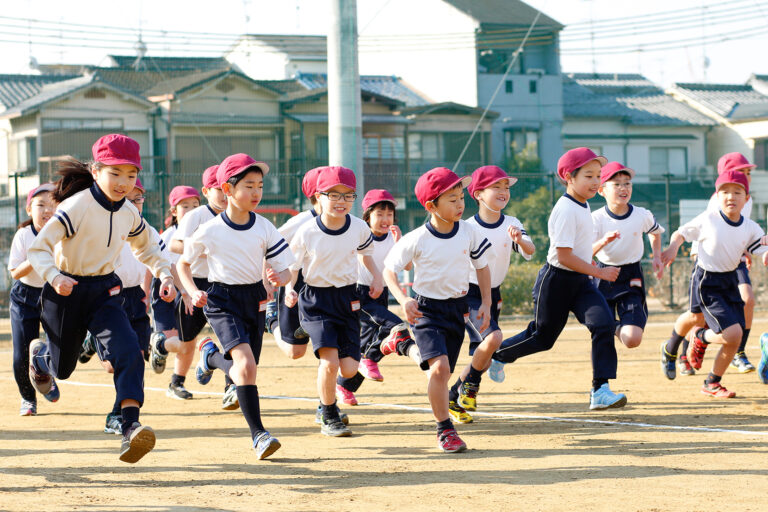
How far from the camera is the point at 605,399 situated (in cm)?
832

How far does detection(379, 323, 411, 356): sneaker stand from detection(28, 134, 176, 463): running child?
2.19m

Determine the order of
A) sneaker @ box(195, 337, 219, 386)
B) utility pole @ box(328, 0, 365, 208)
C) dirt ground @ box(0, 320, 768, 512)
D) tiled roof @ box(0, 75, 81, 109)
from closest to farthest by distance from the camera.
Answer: dirt ground @ box(0, 320, 768, 512) < sneaker @ box(195, 337, 219, 386) < utility pole @ box(328, 0, 365, 208) < tiled roof @ box(0, 75, 81, 109)

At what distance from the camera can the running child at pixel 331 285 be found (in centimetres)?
757

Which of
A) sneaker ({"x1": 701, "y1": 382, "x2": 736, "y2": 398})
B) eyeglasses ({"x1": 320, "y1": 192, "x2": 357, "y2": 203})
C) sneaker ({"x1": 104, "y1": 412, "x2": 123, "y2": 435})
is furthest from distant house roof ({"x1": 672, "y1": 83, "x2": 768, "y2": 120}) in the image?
sneaker ({"x1": 104, "y1": 412, "x2": 123, "y2": 435})

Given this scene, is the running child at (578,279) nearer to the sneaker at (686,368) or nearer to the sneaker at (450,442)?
the sneaker at (450,442)

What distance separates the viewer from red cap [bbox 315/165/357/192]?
753 cm

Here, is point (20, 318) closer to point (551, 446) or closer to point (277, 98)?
point (551, 446)

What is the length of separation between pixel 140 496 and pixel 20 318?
10.5 feet

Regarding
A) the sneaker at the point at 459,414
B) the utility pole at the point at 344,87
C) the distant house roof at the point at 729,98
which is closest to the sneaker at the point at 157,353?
the sneaker at the point at 459,414

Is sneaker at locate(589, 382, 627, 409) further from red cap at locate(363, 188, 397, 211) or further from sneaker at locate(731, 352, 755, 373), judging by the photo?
sneaker at locate(731, 352, 755, 373)

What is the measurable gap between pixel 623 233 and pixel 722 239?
843 mm

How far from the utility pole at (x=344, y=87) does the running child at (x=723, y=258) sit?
6932 mm

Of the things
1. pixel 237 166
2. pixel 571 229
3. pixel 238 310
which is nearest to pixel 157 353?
pixel 238 310

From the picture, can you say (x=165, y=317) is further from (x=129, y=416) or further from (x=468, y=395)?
(x=129, y=416)
